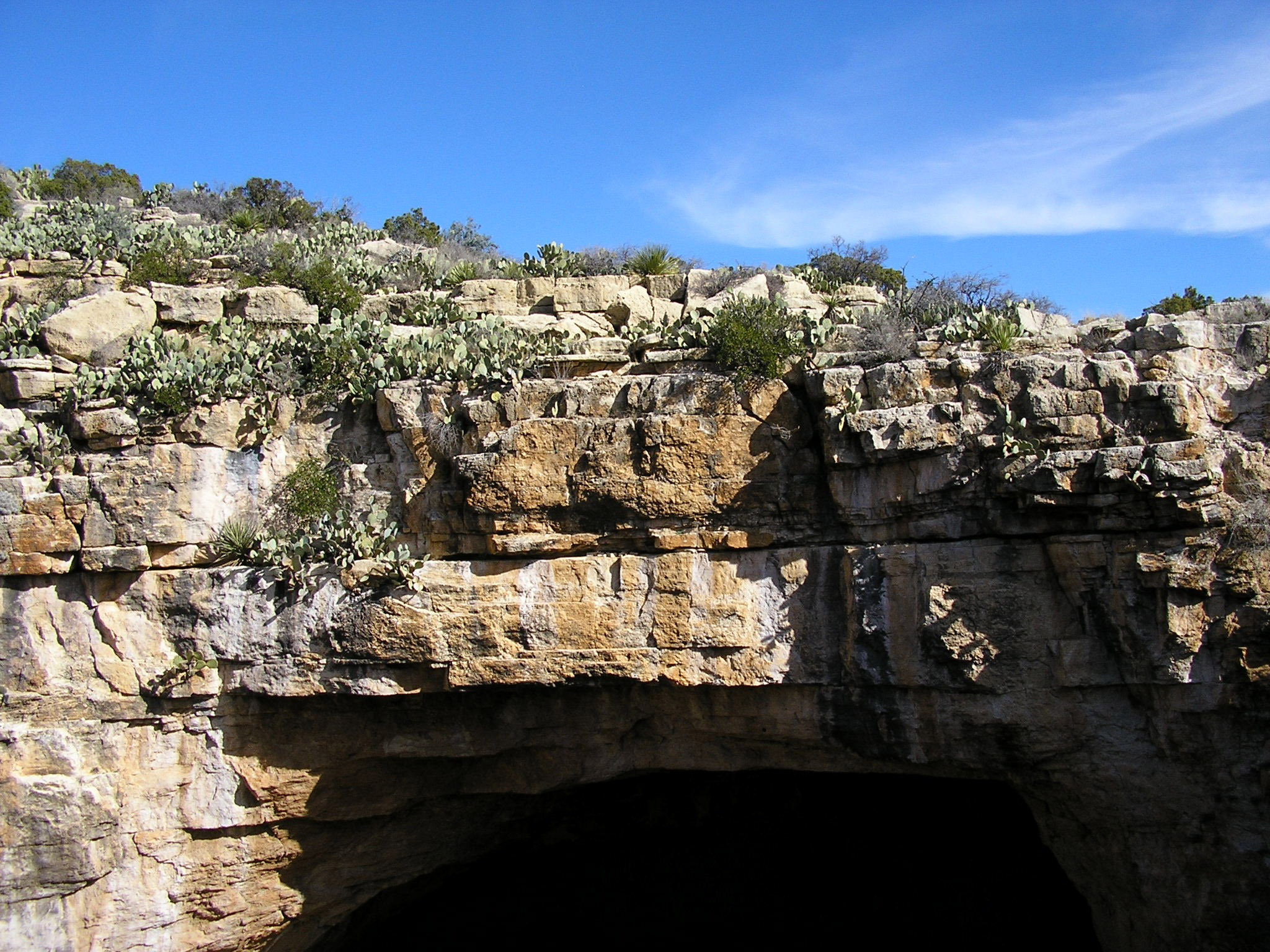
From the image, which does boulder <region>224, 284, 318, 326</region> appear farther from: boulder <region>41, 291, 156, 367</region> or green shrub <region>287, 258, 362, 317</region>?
boulder <region>41, 291, 156, 367</region>

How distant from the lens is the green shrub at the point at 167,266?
379 inches

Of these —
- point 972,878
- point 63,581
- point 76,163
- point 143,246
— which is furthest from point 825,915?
point 76,163

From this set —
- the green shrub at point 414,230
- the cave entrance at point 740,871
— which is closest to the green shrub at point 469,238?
the green shrub at point 414,230

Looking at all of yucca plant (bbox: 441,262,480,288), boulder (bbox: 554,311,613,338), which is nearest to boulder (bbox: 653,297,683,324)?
boulder (bbox: 554,311,613,338)

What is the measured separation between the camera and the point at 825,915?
10875mm

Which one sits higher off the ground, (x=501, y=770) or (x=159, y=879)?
(x=501, y=770)

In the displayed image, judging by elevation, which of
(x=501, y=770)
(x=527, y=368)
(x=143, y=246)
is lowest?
(x=501, y=770)

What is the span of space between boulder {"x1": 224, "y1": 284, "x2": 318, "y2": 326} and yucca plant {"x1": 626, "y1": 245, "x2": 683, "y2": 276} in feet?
12.2

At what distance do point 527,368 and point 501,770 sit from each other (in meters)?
3.77

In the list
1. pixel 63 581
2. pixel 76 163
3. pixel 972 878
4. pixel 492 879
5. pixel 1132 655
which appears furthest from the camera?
pixel 76 163

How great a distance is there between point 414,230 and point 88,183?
5539mm

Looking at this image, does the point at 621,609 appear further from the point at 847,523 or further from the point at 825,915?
the point at 825,915

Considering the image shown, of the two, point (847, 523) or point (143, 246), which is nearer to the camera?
point (847, 523)

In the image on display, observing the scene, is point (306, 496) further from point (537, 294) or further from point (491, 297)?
point (537, 294)
